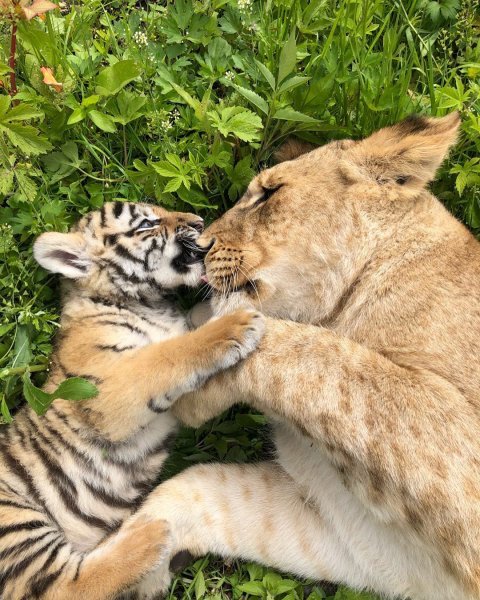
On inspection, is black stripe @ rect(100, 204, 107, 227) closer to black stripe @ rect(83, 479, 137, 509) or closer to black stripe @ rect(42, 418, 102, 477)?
black stripe @ rect(42, 418, 102, 477)

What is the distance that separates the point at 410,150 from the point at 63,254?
202cm

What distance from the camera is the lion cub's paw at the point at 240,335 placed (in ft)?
10.9

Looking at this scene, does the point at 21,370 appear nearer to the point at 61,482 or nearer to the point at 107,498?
the point at 61,482

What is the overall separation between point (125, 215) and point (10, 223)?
77 centimetres

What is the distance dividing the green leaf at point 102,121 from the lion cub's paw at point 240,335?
5.17ft

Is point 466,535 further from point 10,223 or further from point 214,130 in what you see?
point 10,223

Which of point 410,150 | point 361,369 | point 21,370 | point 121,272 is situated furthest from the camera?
A: point 121,272

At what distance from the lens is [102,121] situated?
4125 mm

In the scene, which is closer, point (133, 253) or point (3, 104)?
point (3, 104)

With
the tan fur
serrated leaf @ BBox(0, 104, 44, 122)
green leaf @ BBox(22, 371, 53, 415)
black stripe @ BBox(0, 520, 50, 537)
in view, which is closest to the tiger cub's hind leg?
black stripe @ BBox(0, 520, 50, 537)

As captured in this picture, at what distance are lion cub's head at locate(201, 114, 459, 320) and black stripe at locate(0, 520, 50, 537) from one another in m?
1.56

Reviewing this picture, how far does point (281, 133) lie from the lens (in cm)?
429

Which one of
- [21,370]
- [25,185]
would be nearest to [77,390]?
[21,370]

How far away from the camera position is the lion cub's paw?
130 inches
